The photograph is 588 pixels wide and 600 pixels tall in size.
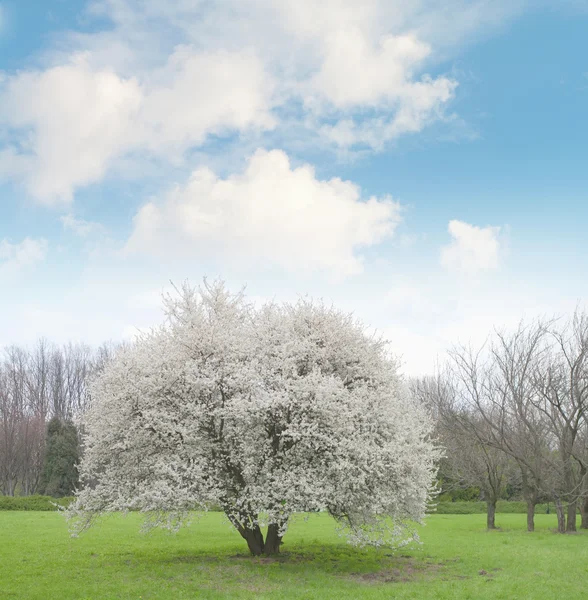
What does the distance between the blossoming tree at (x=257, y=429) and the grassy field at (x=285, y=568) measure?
4.28 ft

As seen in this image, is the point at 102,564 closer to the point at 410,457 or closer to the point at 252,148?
the point at 410,457

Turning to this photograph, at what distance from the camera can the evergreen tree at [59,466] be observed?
48.4 metres

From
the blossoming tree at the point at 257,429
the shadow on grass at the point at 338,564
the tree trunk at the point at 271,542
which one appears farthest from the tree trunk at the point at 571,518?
the tree trunk at the point at 271,542

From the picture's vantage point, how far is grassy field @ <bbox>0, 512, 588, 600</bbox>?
13.0 metres

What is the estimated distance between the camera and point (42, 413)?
208 feet

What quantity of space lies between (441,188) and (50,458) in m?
42.3

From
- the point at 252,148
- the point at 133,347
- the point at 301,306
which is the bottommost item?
the point at 133,347

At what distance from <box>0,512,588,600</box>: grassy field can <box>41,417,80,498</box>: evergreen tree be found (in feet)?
79.5

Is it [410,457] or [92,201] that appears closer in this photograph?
[410,457]

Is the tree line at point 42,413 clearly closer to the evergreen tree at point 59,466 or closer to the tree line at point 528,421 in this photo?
the evergreen tree at point 59,466

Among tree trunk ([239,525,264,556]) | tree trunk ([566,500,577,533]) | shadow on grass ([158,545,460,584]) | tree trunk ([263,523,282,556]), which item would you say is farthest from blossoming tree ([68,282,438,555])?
tree trunk ([566,500,577,533])

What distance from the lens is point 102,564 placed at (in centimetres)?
1673

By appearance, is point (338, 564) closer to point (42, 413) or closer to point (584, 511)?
point (584, 511)

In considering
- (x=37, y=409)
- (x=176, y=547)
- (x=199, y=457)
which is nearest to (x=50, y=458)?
(x=37, y=409)
